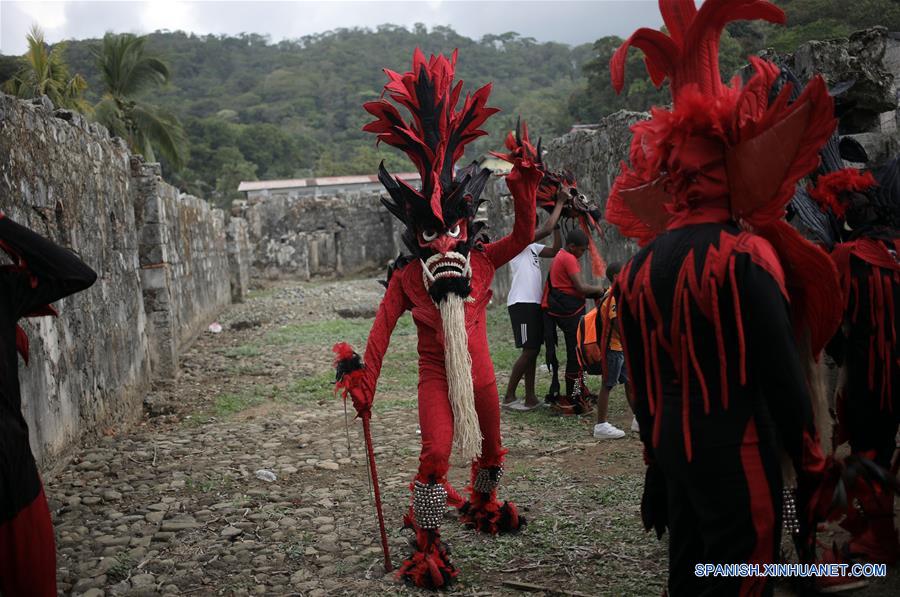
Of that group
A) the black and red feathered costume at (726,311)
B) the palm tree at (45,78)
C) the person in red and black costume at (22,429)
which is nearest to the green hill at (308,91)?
the palm tree at (45,78)

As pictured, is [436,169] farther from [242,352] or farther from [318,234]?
[318,234]

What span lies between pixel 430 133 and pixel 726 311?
2.35m

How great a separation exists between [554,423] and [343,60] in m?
88.2

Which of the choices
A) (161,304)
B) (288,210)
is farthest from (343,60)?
(161,304)

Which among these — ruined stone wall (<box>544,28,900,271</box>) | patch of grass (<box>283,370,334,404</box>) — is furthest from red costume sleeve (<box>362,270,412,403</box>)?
patch of grass (<box>283,370,334,404</box>)

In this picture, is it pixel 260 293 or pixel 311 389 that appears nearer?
pixel 311 389

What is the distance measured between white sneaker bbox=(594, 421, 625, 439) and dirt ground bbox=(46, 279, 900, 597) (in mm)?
79

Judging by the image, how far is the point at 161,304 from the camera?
30.8 ft

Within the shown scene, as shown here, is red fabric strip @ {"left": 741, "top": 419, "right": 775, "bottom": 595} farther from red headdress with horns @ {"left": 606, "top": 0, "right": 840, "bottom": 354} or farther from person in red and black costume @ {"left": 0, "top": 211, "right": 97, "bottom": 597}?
person in red and black costume @ {"left": 0, "top": 211, "right": 97, "bottom": 597}

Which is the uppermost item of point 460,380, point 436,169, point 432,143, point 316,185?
point 316,185

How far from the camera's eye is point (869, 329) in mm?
3422

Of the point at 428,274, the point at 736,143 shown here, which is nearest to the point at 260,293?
the point at 428,274

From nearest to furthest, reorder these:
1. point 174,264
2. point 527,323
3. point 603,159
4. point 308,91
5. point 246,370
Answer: point 527,323
point 603,159
point 246,370
point 174,264
point 308,91

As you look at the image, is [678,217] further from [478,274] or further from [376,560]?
[376,560]
